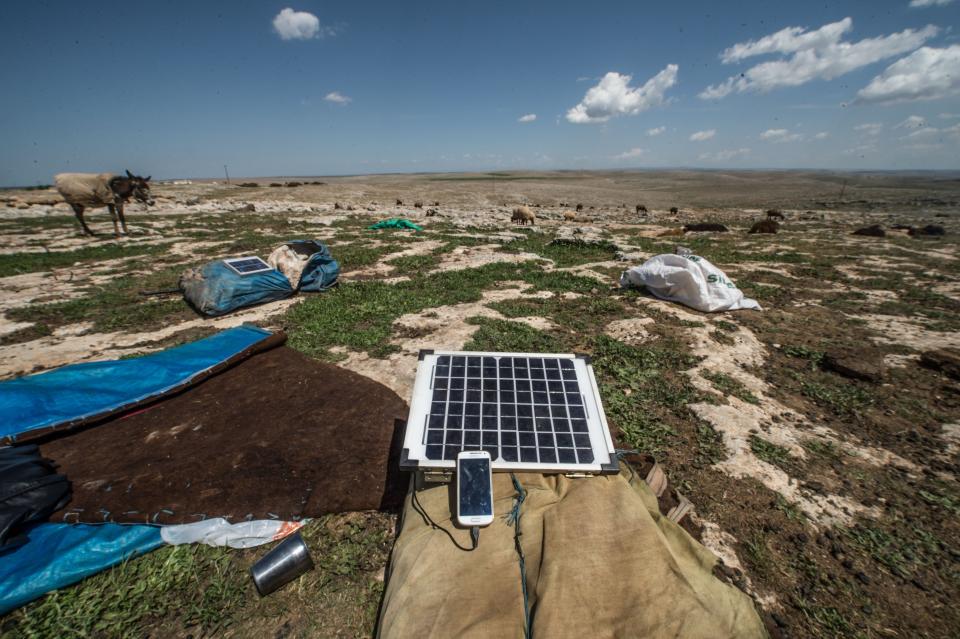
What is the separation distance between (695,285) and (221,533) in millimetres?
9579

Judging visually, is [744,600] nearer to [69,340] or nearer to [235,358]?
[235,358]

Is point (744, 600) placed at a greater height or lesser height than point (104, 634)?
greater

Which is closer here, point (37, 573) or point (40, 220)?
point (37, 573)

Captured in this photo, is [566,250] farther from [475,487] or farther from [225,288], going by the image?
[475,487]

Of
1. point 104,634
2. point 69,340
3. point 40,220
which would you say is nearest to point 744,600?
point 104,634

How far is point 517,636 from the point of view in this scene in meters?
2.09

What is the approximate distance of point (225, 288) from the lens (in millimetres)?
8391

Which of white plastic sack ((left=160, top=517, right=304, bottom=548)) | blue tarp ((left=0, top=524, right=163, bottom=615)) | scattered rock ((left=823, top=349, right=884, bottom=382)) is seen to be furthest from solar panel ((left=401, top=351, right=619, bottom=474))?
scattered rock ((left=823, top=349, right=884, bottom=382))

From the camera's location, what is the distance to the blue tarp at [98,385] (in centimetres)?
410

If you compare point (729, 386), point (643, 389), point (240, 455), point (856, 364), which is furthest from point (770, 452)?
point (240, 455)

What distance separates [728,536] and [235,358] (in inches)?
256

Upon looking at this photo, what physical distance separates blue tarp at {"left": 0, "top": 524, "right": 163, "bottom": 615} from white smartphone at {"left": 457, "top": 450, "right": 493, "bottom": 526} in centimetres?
274

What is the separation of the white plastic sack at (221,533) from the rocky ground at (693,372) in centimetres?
13

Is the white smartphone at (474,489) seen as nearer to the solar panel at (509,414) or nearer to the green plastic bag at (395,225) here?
the solar panel at (509,414)
